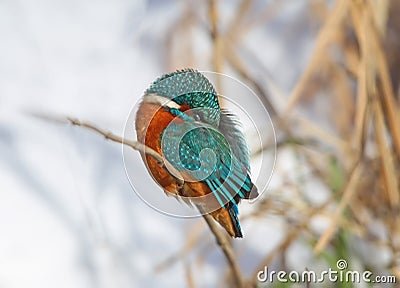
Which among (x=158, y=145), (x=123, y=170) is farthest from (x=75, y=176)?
(x=158, y=145)

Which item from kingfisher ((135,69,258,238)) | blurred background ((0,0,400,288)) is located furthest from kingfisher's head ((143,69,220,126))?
blurred background ((0,0,400,288))

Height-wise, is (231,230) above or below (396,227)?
below

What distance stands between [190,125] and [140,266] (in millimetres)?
307

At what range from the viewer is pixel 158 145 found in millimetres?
394

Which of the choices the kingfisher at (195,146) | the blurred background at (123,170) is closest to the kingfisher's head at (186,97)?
the kingfisher at (195,146)

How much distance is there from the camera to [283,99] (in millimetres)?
760

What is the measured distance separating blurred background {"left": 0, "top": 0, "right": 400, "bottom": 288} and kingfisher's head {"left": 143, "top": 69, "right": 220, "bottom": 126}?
0.59 feet

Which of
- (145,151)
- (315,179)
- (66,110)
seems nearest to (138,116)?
(145,151)

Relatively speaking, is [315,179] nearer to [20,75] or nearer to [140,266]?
[140,266]

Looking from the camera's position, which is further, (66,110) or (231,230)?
(66,110)

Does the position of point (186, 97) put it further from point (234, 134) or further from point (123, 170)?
point (123, 170)

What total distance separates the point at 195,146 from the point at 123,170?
253mm

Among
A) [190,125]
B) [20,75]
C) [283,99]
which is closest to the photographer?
[190,125]

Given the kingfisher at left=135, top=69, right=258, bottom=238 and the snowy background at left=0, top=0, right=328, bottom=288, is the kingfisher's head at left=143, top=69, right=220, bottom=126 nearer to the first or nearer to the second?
the kingfisher at left=135, top=69, right=258, bottom=238
